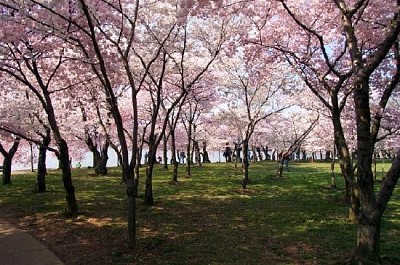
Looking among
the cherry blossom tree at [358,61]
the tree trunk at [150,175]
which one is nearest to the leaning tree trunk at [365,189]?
the cherry blossom tree at [358,61]

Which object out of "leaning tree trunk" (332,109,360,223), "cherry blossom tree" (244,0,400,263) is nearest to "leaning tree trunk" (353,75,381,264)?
"cherry blossom tree" (244,0,400,263)

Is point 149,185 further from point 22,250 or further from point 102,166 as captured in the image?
point 102,166

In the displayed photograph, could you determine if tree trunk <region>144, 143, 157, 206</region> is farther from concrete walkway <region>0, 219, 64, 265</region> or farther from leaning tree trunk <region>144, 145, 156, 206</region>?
concrete walkway <region>0, 219, 64, 265</region>

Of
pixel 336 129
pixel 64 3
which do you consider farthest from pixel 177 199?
pixel 64 3

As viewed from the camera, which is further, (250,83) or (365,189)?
(250,83)

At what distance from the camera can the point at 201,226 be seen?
40.0 feet

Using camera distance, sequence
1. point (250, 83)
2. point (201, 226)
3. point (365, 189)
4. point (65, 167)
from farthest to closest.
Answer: point (250, 83), point (65, 167), point (201, 226), point (365, 189)

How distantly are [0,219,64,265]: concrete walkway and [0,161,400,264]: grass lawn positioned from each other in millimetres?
328

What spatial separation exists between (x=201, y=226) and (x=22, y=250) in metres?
5.18

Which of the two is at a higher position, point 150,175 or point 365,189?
point 150,175

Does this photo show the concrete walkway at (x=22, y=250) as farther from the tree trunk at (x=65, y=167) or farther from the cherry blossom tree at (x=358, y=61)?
the cherry blossom tree at (x=358, y=61)

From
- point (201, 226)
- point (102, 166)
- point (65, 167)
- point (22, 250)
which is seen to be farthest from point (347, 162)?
point (102, 166)

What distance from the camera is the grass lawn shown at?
9.13 metres

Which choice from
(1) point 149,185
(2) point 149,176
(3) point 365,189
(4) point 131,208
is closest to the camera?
(3) point 365,189
